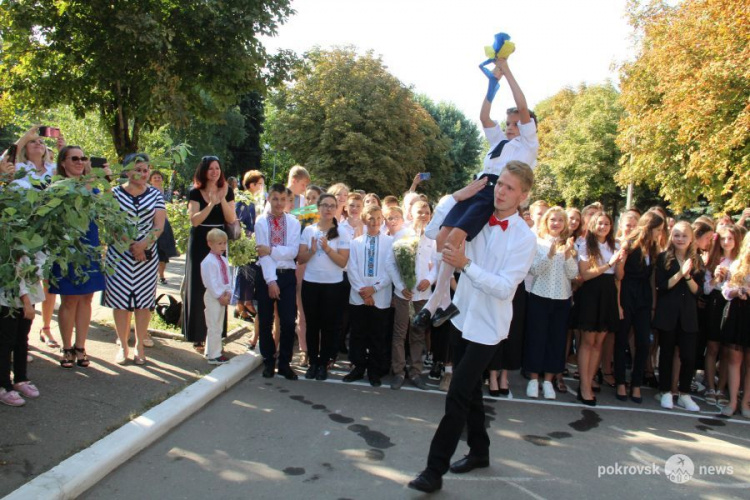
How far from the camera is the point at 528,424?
219 inches

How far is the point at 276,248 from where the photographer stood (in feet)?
21.4

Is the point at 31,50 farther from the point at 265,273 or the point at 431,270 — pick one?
the point at 431,270

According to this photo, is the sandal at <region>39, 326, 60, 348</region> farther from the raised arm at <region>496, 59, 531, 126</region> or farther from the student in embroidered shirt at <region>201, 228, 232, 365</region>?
the raised arm at <region>496, 59, 531, 126</region>

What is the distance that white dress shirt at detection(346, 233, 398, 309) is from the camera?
6684mm

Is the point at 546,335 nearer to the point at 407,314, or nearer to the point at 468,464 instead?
the point at 407,314

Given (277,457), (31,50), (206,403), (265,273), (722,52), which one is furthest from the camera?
(722,52)

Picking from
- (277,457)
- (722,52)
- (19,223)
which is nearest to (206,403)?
(277,457)

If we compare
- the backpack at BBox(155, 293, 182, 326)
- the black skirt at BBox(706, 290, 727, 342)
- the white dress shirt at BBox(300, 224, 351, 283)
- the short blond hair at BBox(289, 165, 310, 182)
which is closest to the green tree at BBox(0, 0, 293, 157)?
the short blond hair at BBox(289, 165, 310, 182)

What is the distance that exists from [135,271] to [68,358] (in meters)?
1.12

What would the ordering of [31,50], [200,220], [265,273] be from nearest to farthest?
[265,273]
[200,220]
[31,50]

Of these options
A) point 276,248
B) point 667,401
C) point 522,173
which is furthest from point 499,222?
point 667,401

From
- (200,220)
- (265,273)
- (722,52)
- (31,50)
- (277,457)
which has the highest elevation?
(722,52)

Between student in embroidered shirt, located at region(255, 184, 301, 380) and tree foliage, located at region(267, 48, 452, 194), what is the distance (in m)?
29.8

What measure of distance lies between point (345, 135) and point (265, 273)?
3199cm
